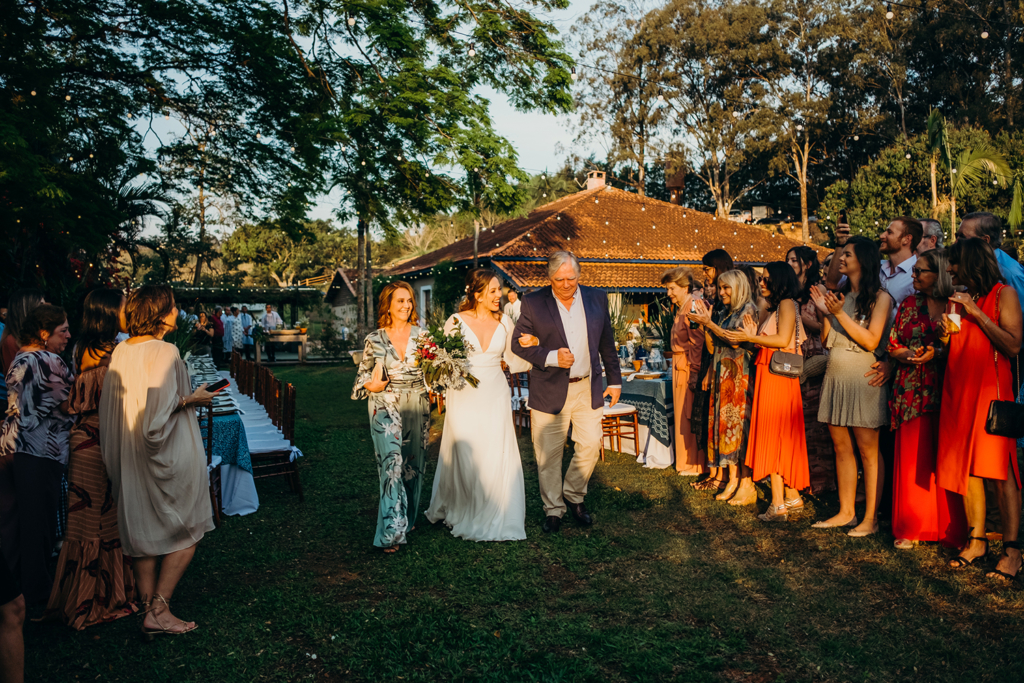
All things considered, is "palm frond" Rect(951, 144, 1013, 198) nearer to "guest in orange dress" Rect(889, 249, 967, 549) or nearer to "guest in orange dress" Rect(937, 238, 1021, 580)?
"guest in orange dress" Rect(889, 249, 967, 549)

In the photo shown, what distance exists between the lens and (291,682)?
11.0ft

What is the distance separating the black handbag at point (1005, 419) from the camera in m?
3.81

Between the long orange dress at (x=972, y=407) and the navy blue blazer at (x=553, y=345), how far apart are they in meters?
2.22

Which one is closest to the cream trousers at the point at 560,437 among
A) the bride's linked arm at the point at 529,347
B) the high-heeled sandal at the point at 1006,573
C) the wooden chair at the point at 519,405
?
the bride's linked arm at the point at 529,347

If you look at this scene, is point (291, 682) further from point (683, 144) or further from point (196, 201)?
point (683, 144)

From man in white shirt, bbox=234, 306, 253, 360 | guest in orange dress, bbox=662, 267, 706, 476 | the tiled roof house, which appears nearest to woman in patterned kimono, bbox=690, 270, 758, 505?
guest in orange dress, bbox=662, 267, 706, 476

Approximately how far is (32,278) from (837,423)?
1030 centimetres

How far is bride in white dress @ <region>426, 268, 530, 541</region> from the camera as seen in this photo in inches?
210

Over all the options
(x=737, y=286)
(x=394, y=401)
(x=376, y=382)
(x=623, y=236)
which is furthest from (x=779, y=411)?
(x=623, y=236)

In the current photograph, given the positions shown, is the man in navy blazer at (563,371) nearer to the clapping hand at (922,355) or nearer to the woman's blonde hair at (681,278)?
the woman's blonde hair at (681,278)

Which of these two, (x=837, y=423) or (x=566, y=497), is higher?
(x=837, y=423)

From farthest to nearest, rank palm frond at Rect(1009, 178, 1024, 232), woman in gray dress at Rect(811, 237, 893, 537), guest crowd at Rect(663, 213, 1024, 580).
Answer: palm frond at Rect(1009, 178, 1024, 232)
woman in gray dress at Rect(811, 237, 893, 537)
guest crowd at Rect(663, 213, 1024, 580)

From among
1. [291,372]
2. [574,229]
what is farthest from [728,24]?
[291,372]

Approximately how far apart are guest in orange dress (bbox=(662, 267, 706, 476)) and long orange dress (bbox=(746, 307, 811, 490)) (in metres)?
1.34
